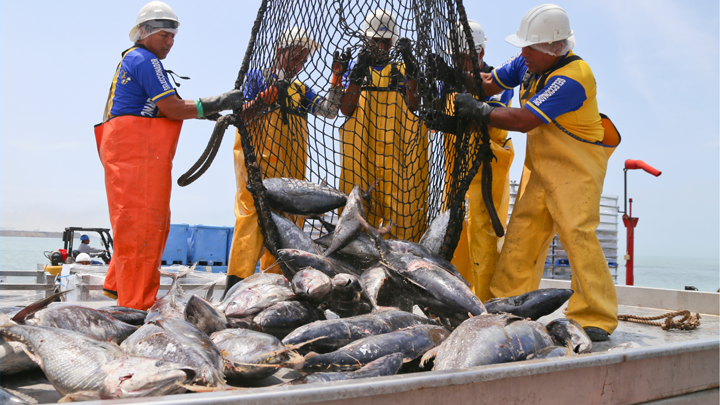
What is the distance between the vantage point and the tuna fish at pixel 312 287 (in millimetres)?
2518

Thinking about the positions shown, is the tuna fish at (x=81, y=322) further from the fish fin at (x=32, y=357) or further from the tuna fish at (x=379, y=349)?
the tuna fish at (x=379, y=349)

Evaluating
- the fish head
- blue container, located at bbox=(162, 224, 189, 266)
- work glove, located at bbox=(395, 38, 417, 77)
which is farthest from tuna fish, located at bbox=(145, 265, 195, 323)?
blue container, located at bbox=(162, 224, 189, 266)

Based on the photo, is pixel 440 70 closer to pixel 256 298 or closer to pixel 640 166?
pixel 256 298

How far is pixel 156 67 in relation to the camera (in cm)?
352

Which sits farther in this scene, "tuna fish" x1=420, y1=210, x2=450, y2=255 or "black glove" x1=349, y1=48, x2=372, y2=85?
"black glove" x1=349, y1=48, x2=372, y2=85

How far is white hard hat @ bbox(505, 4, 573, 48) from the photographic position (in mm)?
3408

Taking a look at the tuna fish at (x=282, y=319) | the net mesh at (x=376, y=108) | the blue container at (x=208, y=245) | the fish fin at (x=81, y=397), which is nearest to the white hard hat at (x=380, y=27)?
the net mesh at (x=376, y=108)

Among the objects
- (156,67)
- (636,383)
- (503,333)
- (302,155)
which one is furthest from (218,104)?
(636,383)

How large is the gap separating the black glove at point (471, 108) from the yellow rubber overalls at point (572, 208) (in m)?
0.41

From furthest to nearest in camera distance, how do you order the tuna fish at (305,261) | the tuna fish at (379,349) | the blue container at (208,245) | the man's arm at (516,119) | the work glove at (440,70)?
1. the blue container at (208,245)
2. the work glove at (440,70)
3. the man's arm at (516,119)
4. the tuna fish at (305,261)
5. the tuna fish at (379,349)

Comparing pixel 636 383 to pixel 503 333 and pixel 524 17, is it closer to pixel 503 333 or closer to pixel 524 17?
pixel 503 333

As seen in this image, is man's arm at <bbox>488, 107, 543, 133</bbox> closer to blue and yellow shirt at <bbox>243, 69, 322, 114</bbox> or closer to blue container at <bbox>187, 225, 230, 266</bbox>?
blue and yellow shirt at <bbox>243, 69, 322, 114</bbox>

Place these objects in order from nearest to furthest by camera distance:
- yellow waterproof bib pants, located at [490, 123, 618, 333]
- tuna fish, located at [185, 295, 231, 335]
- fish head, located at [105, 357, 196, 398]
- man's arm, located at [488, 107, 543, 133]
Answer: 1. fish head, located at [105, 357, 196, 398]
2. tuna fish, located at [185, 295, 231, 335]
3. yellow waterproof bib pants, located at [490, 123, 618, 333]
4. man's arm, located at [488, 107, 543, 133]

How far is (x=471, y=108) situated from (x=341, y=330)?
→ 1.92 meters
